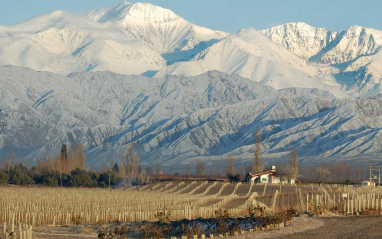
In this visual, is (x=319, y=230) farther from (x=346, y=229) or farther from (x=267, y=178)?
(x=267, y=178)

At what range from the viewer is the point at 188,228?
49.6m

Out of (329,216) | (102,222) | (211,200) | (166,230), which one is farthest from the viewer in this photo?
(211,200)

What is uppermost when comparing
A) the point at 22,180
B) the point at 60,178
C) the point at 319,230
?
the point at 60,178

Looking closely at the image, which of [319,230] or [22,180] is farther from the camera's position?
[22,180]

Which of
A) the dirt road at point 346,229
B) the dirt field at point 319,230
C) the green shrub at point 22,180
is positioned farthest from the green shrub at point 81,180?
the dirt road at point 346,229

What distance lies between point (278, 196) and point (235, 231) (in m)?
53.0

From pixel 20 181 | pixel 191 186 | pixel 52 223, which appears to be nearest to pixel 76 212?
pixel 52 223

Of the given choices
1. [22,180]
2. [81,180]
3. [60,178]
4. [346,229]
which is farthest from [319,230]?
[60,178]

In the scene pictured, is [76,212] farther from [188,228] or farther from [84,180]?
[84,180]

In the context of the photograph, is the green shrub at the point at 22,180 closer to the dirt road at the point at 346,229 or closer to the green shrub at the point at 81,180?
the green shrub at the point at 81,180

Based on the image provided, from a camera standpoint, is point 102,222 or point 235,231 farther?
point 102,222

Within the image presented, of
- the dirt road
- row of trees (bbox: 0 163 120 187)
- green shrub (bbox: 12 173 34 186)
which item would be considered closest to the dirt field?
the dirt road

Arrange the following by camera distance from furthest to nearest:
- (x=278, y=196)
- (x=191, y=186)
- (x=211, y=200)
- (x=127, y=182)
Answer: (x=127, y=182) < (x=191, y=186) < (x=278, y=196) < (x=211, y=200)

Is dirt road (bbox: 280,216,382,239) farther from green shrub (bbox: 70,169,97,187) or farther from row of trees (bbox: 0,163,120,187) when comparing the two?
green shrub (bbox: 70,169,97,187)
